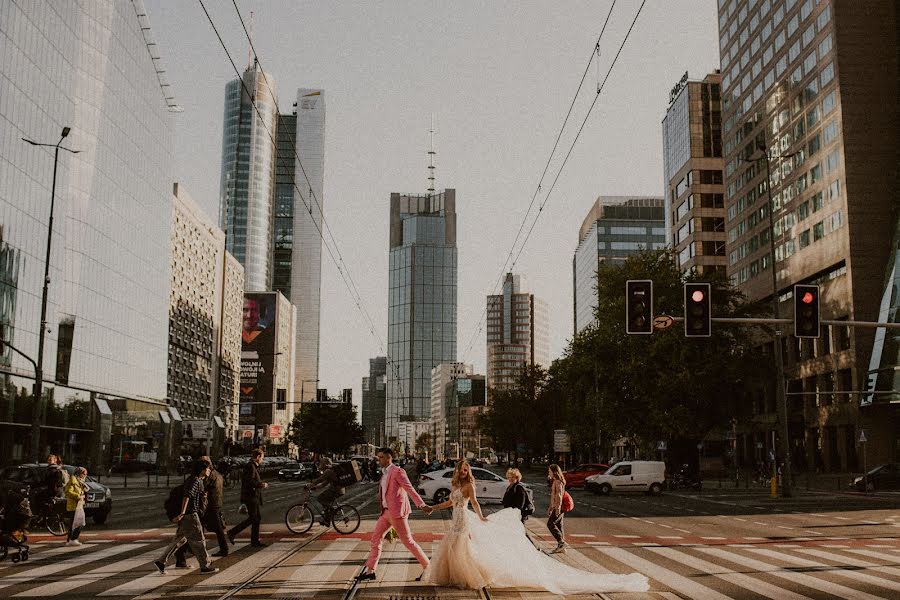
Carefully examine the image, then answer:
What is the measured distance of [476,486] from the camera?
113 feet

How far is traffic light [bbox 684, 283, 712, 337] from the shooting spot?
1973cm

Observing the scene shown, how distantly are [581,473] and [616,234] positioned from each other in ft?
379

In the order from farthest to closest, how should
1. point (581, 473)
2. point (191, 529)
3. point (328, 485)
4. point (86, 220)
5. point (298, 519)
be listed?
point (86, 220), point (581, 473), point (328, 485), point (298, 519), point (191, 529)

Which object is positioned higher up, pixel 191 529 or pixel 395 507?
pixel 395 507

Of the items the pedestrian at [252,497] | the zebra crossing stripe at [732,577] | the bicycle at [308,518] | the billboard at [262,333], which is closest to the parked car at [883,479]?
the zebra crossing stripe at [732,577]

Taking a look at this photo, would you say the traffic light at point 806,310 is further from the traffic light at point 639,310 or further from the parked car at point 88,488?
the parked car at point 88,488

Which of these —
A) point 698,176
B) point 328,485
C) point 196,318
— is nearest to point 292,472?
point 328,485

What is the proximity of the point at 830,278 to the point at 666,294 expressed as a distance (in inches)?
942

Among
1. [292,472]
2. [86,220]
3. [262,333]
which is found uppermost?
[262,333]

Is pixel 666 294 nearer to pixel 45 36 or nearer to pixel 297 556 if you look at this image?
pixel 297 556

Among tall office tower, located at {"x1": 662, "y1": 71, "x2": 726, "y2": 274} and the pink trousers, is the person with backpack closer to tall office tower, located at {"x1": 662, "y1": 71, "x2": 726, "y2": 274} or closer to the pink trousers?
the pink trousers

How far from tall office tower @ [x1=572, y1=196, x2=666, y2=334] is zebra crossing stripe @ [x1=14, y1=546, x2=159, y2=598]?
145m

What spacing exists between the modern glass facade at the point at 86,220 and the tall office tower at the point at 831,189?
49.2 metres

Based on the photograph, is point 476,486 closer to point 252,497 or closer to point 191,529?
point 252,497
